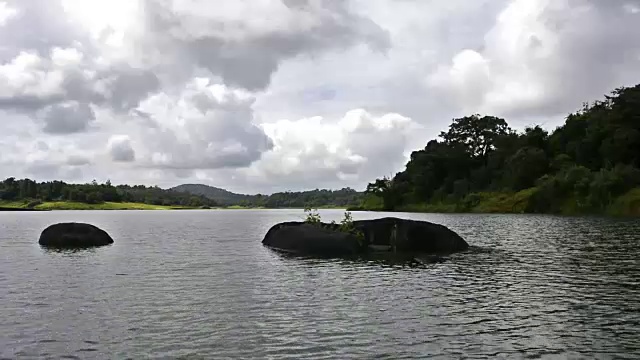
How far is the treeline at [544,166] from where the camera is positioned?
114031 millimetres

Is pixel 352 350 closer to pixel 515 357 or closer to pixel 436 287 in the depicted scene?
pixel 515 357

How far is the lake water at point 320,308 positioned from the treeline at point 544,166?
84492 millimetres

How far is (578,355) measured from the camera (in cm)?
1555

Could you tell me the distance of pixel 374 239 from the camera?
46062mm

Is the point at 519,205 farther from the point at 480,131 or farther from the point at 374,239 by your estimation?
the point at 374,239

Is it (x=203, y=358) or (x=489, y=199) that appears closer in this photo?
(x=203, y=358)

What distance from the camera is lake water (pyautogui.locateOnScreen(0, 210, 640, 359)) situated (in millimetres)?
16406

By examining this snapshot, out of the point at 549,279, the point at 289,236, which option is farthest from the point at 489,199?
the point at 549,279

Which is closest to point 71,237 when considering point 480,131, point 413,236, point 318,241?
point 318,241

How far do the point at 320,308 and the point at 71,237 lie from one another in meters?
37.9

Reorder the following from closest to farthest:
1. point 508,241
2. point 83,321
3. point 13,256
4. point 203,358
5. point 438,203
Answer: point 203,358 → point 83,321 → point 13,256 → point 508,241 → point 438,203

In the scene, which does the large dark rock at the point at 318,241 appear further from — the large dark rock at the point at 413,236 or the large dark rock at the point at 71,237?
the large dark rock at the point at 71,237

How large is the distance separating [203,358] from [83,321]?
696 centimetres

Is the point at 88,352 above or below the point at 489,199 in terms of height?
below
